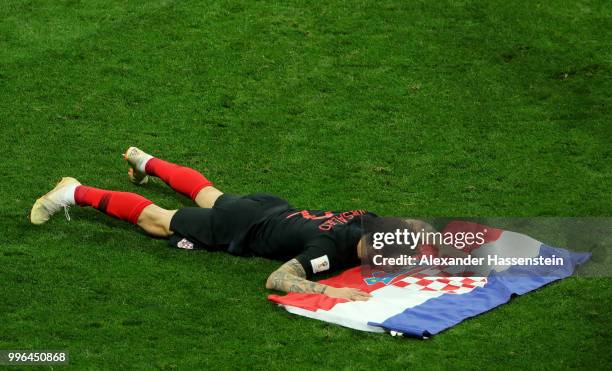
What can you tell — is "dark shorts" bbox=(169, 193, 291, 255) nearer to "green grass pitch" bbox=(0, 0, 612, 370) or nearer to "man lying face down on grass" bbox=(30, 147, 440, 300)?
"man lying face down on grass" bbox=(30, 147, 440, 300)

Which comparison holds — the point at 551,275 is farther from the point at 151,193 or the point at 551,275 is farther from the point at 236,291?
the point at 151,193

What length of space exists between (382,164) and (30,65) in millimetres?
3930

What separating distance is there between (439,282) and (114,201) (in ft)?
8.50

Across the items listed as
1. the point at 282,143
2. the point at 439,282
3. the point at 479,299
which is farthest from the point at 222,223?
the point at 282,143

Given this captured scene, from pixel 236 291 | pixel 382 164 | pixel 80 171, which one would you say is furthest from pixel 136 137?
pixel 236 291

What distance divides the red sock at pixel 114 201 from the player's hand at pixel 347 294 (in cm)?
185

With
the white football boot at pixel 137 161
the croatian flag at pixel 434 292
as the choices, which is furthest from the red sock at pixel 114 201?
the croatian flag at pixel 434 292

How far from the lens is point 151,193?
9.63 m

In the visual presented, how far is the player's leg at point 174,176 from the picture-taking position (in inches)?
360

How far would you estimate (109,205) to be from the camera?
889cm

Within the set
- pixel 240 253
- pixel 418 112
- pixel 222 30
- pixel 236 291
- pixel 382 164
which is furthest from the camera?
pixel 222 30

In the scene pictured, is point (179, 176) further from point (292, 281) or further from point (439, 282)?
point (439, 282)

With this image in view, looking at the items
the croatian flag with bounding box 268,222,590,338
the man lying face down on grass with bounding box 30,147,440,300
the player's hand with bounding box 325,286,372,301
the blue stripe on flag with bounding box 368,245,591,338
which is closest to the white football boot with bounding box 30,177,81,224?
the man lying face down on grass with bounding box 30,147,440,300

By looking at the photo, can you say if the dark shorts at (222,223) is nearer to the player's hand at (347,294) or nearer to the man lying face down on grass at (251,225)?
the man lying face down on grass at (251,225)
